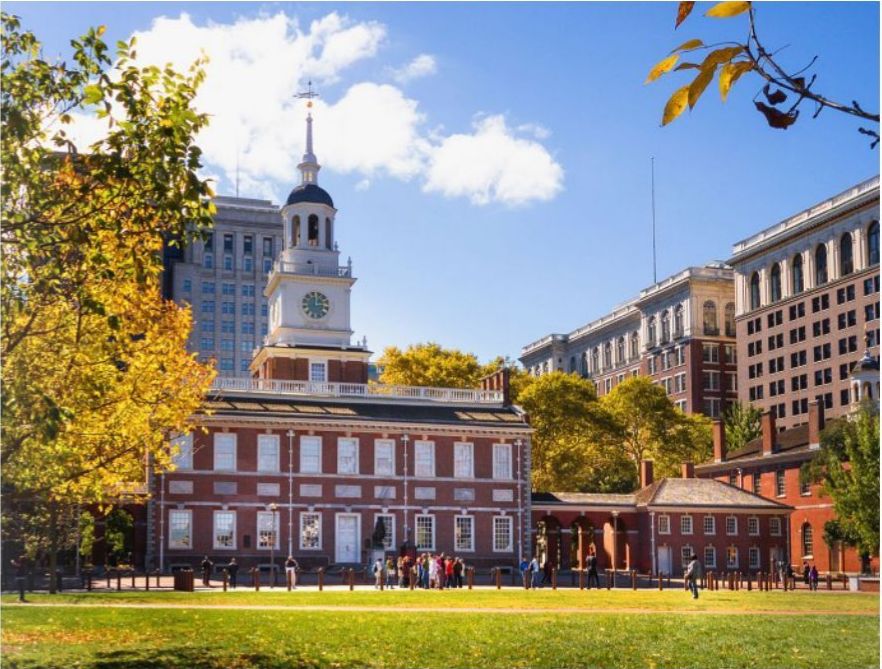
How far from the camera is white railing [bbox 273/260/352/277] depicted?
7100cm

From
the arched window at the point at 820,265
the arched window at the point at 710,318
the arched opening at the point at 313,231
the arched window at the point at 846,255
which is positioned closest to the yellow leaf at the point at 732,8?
the arched opening at the point at 313,231

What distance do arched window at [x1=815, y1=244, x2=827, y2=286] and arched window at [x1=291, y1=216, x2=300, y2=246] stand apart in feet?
149

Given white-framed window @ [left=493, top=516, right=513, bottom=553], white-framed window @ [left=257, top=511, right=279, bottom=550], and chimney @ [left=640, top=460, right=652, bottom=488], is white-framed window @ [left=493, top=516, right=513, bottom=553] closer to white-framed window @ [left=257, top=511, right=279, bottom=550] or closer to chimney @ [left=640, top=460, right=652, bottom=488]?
white-framed window @ [left=257, top=511, right=279, bottom=550]

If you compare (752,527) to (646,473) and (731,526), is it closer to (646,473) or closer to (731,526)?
(731,526)

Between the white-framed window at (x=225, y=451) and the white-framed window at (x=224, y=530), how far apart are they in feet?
7.21

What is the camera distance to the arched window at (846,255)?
93.0 meters

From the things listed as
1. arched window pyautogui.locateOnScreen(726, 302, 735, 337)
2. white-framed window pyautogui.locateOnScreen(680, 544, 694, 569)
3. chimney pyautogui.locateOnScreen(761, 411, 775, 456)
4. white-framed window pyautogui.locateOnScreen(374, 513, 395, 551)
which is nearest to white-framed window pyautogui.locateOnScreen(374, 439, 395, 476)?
white-framed window pyautogui.locateOnScreen(374, 513, 395, 551)

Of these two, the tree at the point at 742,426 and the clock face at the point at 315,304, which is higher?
the clock face at the point at 315,304

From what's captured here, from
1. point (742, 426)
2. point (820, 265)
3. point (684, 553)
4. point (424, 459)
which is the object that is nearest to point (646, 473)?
point (684, 553)

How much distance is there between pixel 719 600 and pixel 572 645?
17.3m

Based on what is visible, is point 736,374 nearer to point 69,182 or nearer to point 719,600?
point 719,600

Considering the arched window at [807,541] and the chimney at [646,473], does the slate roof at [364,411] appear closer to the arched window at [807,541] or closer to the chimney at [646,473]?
the chimney at [646,473]

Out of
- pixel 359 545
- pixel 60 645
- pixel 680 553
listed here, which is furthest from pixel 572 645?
pixel 680 553

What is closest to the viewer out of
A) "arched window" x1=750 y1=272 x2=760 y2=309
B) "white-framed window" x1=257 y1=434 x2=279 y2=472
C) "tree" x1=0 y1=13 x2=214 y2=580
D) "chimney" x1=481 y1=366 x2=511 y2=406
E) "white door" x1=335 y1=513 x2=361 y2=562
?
"tree" x1=0 y1=13 x2=214 y2=580
